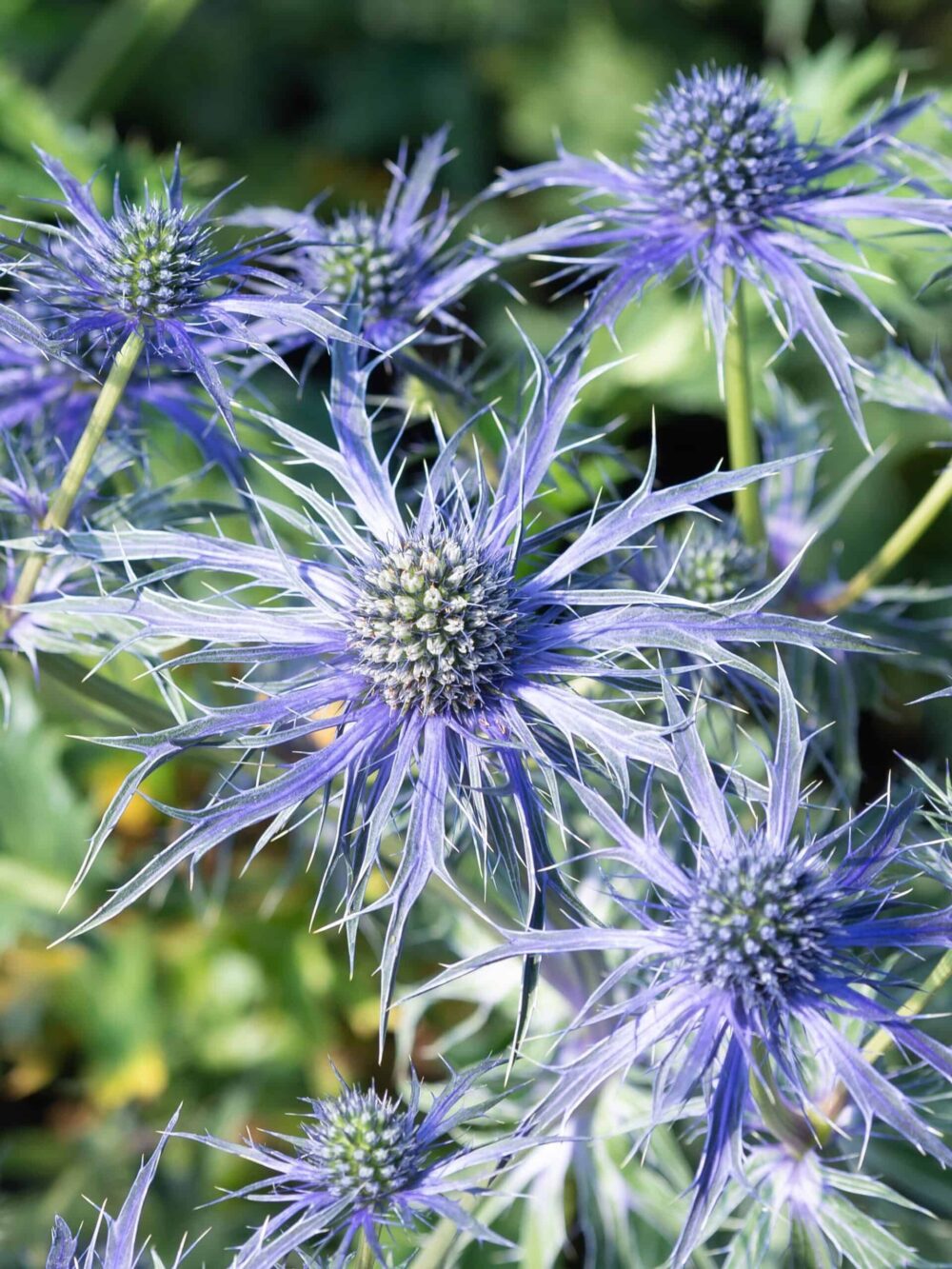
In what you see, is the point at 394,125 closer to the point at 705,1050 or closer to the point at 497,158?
the point at 497,158

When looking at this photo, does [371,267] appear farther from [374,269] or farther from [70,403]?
[70,403]

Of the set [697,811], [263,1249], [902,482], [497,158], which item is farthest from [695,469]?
[263,1249]

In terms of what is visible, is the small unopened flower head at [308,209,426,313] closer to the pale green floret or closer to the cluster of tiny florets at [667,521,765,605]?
the cluster of tiny florets at [667,521,765,605]

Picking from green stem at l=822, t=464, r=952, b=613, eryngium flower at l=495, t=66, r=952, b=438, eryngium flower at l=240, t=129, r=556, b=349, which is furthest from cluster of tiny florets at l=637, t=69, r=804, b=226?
green stem at l=822, t=464, r=952, b=613

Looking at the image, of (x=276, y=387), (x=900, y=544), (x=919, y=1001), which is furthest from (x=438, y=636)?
(x=276, y=387)

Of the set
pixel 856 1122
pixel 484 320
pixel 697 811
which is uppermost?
pixel 484 320
